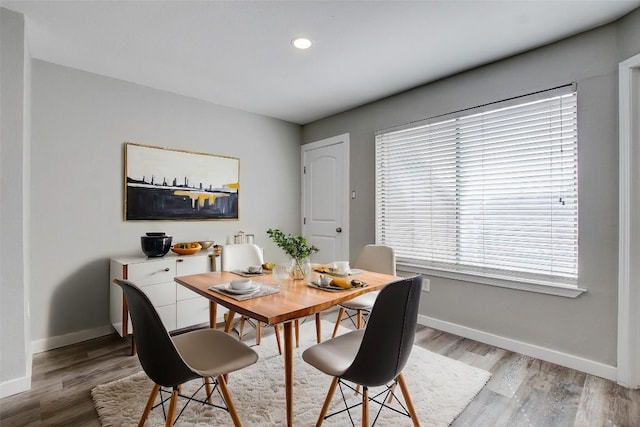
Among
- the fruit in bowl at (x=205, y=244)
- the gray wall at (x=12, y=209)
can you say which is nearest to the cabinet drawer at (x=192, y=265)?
the fruit in bowl at (x=205, y=244)

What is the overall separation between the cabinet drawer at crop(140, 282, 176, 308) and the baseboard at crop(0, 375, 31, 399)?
2.91 ft

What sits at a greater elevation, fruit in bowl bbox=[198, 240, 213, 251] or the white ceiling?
the white ceiling

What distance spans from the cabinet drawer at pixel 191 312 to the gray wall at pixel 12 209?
1056mm

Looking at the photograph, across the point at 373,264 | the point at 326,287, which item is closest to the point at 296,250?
the point at 326,287

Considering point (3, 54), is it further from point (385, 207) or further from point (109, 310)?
point (385, 207)

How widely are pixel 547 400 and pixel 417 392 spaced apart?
0.78m

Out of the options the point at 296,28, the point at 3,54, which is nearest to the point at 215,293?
the point at 296,28

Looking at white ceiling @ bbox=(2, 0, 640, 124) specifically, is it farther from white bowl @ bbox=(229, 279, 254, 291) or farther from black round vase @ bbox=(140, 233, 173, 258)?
white bowl @ bbox=(229, 279, 254, 291)

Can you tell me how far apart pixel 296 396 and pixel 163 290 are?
1.60m

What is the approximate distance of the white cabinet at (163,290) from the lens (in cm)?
271

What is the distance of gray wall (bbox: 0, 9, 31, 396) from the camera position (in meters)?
2.00

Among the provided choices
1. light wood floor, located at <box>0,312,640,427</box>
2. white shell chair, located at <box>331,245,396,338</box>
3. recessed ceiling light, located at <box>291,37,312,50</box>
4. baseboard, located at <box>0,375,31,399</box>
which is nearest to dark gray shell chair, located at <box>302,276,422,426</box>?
light wood floor, located at <box>0,312,640,427</box>

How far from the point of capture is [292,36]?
2.32 m

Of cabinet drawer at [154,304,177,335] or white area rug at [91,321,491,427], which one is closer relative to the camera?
white area rug at [91,321,491,427]
